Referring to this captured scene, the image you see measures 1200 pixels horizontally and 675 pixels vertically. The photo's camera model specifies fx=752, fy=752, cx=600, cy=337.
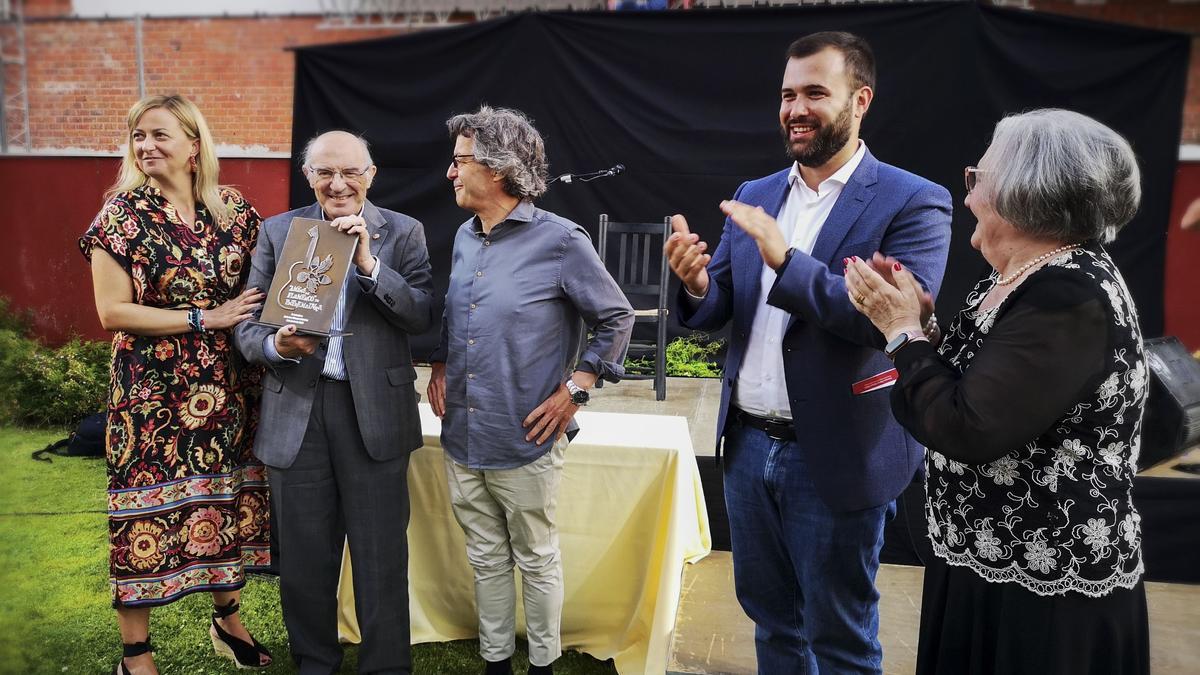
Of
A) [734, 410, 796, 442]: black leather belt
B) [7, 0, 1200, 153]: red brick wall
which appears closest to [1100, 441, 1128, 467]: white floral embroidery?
[734, 410, 796, 442]: black leather belt

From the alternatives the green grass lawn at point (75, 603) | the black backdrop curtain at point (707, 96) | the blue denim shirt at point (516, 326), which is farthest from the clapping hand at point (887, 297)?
the black backdrop curtain at point (707, 96)

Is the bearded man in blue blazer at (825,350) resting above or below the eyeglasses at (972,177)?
below

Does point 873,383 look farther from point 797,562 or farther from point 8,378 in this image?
point 8,378

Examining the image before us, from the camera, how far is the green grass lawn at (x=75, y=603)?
17.6 inches

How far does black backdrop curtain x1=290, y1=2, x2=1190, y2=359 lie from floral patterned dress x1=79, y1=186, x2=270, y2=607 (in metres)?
3.65

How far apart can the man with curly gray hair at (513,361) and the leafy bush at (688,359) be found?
3.34 meters

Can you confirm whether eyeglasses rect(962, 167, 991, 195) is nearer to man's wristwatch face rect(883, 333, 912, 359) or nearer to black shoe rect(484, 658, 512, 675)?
man's wristwatch face rect(883, 333, 912, 359)

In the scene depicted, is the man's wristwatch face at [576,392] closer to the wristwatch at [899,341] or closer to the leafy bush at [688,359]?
the wristwatch at [899,341]

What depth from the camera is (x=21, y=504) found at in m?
0.45

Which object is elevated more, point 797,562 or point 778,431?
point 778,431

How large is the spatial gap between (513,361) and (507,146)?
543 mm

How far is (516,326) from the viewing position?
189cm

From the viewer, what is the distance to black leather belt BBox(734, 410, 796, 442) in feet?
5.00

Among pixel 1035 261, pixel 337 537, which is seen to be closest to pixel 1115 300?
pixel 1035 261
